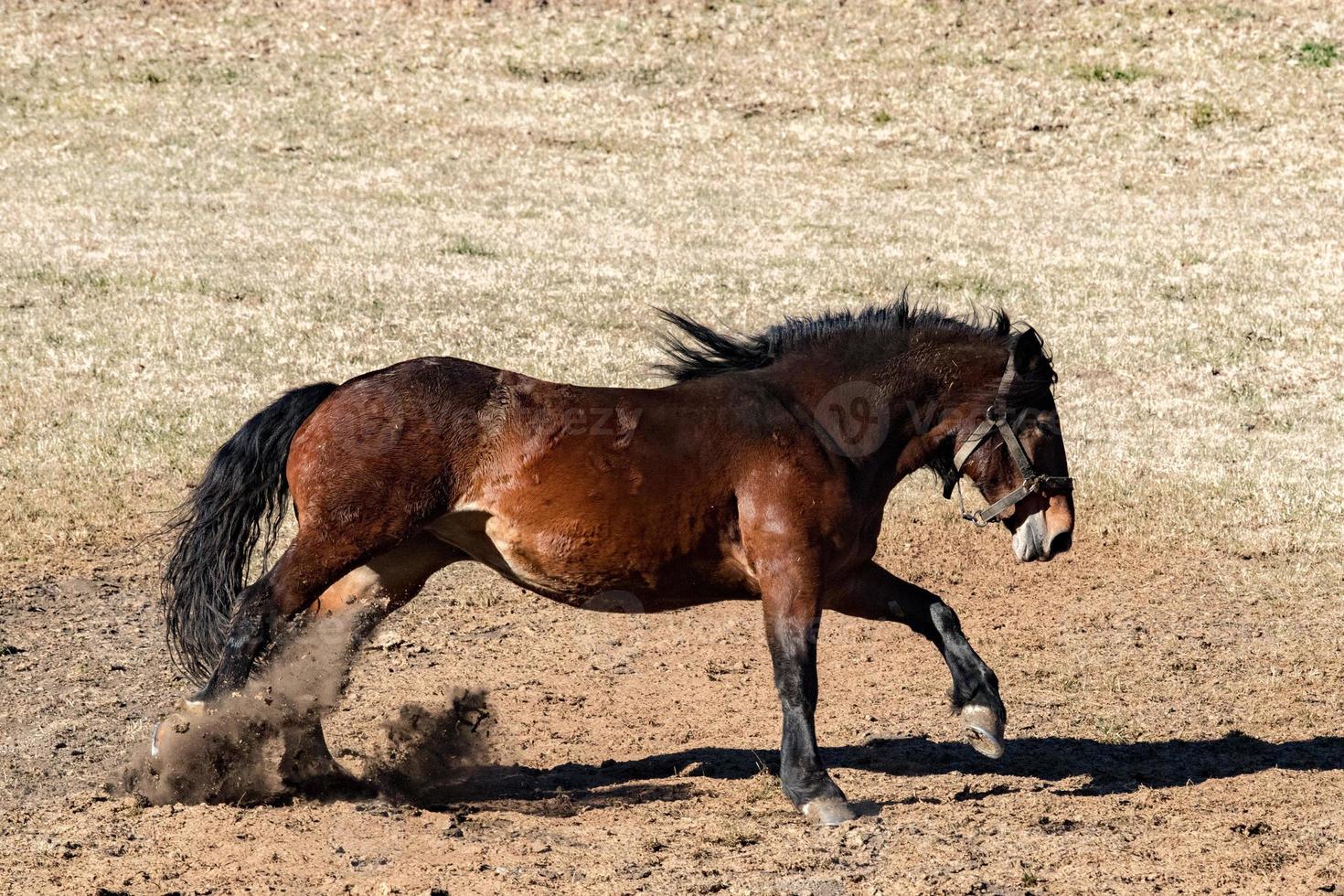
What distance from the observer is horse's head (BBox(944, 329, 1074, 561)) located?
604 cm

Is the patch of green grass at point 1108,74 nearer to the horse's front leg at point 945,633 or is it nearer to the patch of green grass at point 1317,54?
the patch of green grass at point 1317,54

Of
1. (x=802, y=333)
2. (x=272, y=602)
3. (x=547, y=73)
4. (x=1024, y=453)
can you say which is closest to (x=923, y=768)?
(x=1024, y=453)

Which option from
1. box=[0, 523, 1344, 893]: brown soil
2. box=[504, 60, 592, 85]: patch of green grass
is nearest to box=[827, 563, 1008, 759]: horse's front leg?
box=[0, 523, 1344, 893]: brown soil

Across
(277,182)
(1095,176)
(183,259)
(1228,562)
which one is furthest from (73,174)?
(1228,562)

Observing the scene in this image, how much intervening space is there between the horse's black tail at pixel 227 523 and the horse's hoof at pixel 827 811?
7.88ft

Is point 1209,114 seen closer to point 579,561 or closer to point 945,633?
point 945,633

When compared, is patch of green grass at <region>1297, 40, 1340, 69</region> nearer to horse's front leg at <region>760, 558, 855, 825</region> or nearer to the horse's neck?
the horse's neck

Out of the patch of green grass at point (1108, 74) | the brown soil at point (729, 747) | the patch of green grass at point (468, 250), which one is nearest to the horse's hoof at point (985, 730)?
the brown soil at point (729, 747)

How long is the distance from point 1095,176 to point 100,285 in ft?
44.4

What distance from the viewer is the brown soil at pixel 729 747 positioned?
5250 mm

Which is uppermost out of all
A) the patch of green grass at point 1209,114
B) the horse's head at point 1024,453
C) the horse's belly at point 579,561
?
the patch of green grass at point 1209,114

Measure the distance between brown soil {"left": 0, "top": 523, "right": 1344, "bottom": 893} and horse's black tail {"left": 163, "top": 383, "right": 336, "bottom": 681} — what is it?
0.54 m

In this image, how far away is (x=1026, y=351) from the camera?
6.05m

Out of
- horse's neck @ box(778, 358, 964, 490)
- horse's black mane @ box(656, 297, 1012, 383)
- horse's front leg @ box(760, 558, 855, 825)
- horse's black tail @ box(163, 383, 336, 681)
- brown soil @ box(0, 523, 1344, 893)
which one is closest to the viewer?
brown soil @ box(0, 523, 1344, 893)
